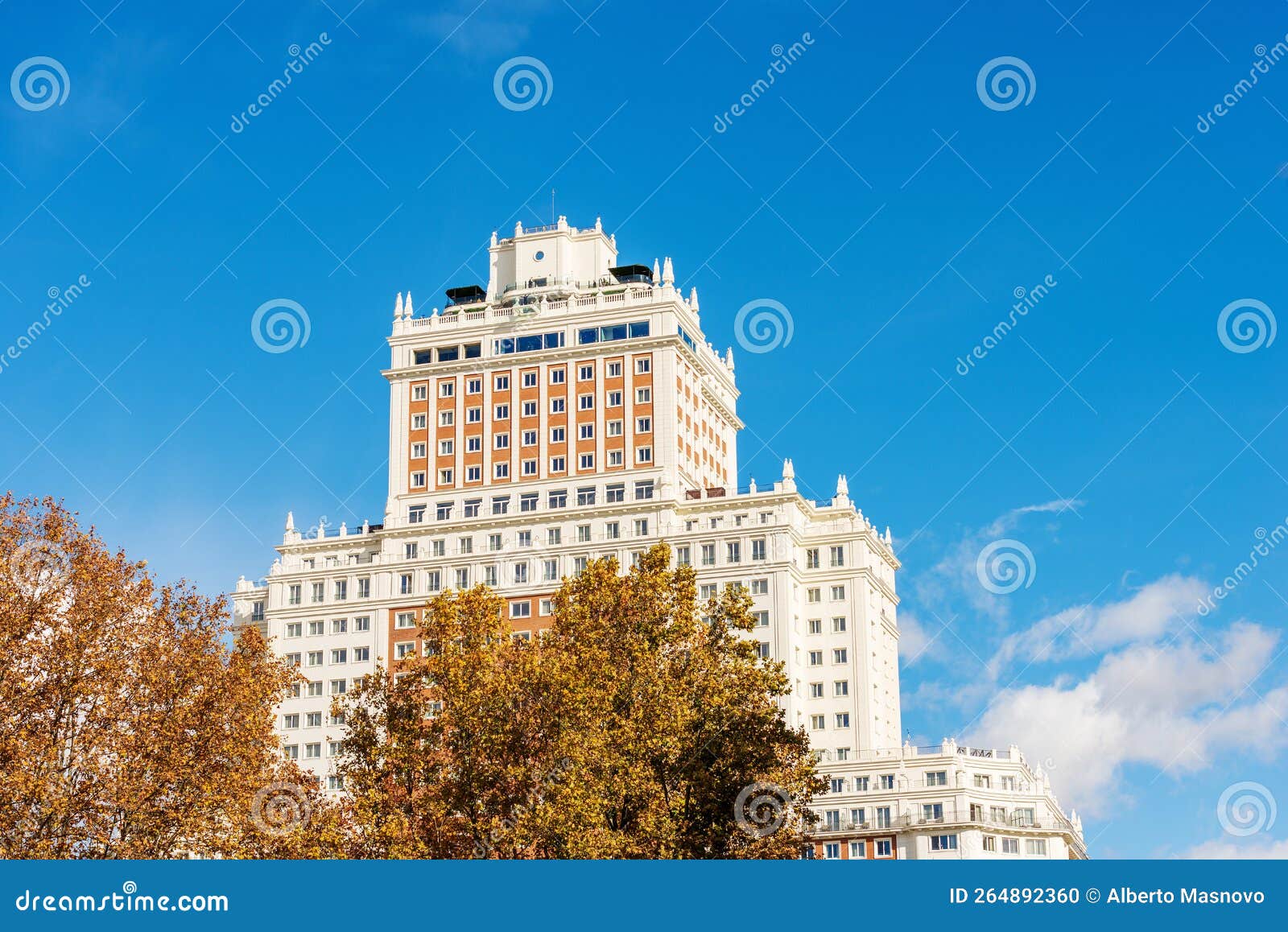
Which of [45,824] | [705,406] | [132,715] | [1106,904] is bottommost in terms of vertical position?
→ [1106,904]

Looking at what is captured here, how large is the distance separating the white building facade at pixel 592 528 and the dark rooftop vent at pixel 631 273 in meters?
0.20

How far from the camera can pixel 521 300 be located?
5979 inches

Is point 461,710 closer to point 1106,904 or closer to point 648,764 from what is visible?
point 648,764

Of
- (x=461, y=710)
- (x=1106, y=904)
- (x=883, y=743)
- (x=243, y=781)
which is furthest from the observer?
(x=883, y=743)

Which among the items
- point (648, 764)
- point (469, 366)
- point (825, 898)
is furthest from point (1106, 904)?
point (469, 366)

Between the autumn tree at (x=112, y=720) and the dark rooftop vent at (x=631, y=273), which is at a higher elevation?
the dark rooftop vent at (x=631, y=273)

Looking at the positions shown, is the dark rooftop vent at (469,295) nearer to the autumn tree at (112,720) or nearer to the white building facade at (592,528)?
the white building facade at (592,528)

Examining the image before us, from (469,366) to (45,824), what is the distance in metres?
94.4
